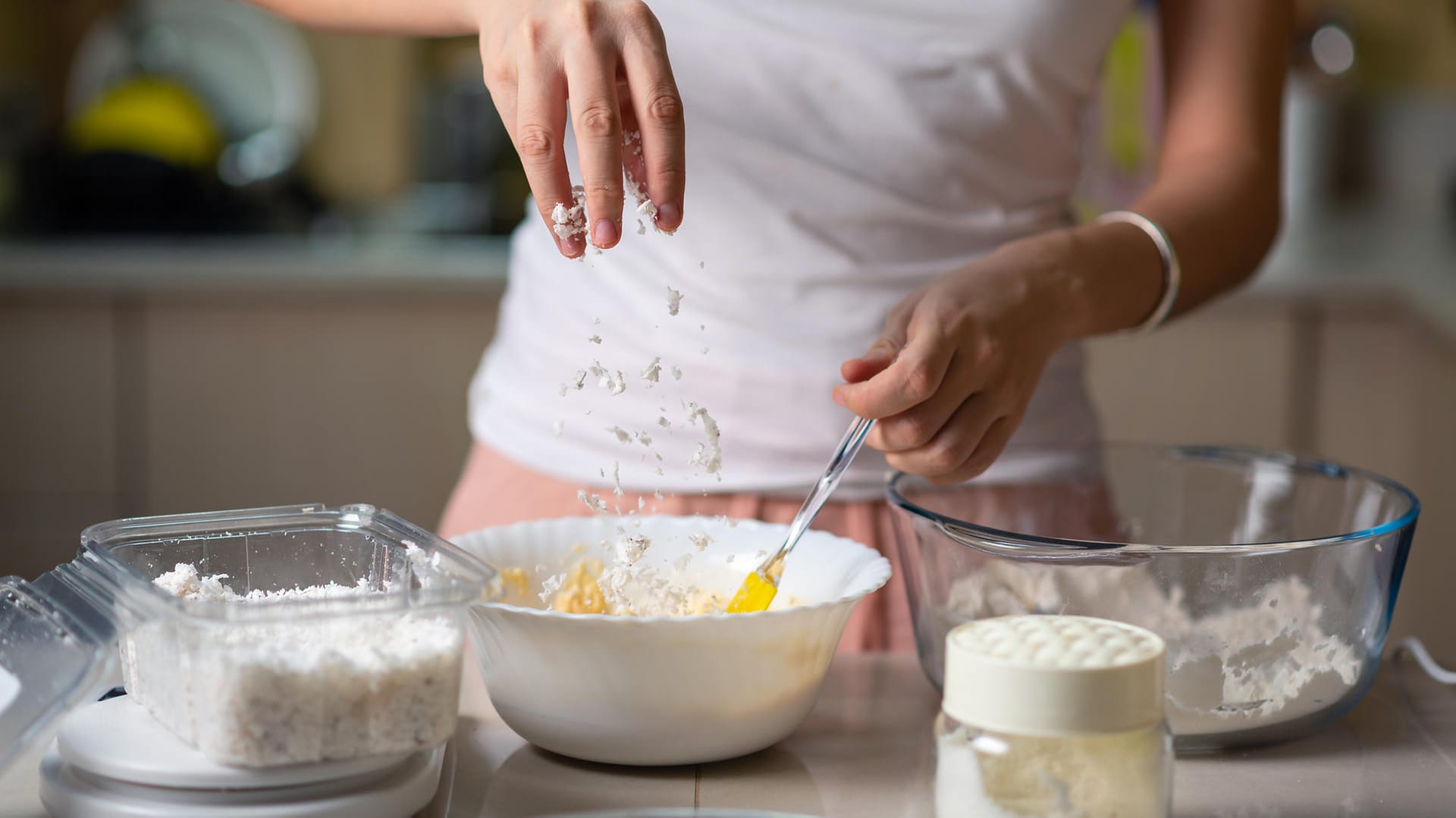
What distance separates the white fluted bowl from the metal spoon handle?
0.17 feet

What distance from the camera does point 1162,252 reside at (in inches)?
32.2

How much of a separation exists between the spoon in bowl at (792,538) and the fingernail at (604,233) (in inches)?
6.6

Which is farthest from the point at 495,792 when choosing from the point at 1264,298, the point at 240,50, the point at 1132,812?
the point at 240,50

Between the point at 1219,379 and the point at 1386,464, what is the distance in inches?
9.9

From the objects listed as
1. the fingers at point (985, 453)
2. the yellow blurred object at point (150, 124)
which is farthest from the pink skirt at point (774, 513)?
the yellow blurred object at point (150, 124)

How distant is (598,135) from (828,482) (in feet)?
0.71

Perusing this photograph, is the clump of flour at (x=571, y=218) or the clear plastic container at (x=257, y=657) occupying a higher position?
the clump of flour at (x=571, y=218)

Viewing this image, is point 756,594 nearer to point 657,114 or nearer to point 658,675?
point 658,675

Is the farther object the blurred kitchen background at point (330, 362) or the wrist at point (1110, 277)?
the blurred kitchen background at point (330, 362)

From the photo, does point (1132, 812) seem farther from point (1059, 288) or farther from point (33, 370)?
point (33, 370)

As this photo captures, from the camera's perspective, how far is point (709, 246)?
2.85ft

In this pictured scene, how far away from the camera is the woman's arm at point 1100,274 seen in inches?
26.7

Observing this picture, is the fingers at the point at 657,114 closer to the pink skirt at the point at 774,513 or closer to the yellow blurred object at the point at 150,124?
the pink skirt at the point at 774,513

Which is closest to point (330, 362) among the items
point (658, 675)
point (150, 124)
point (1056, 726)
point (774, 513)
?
point (150, 124)
